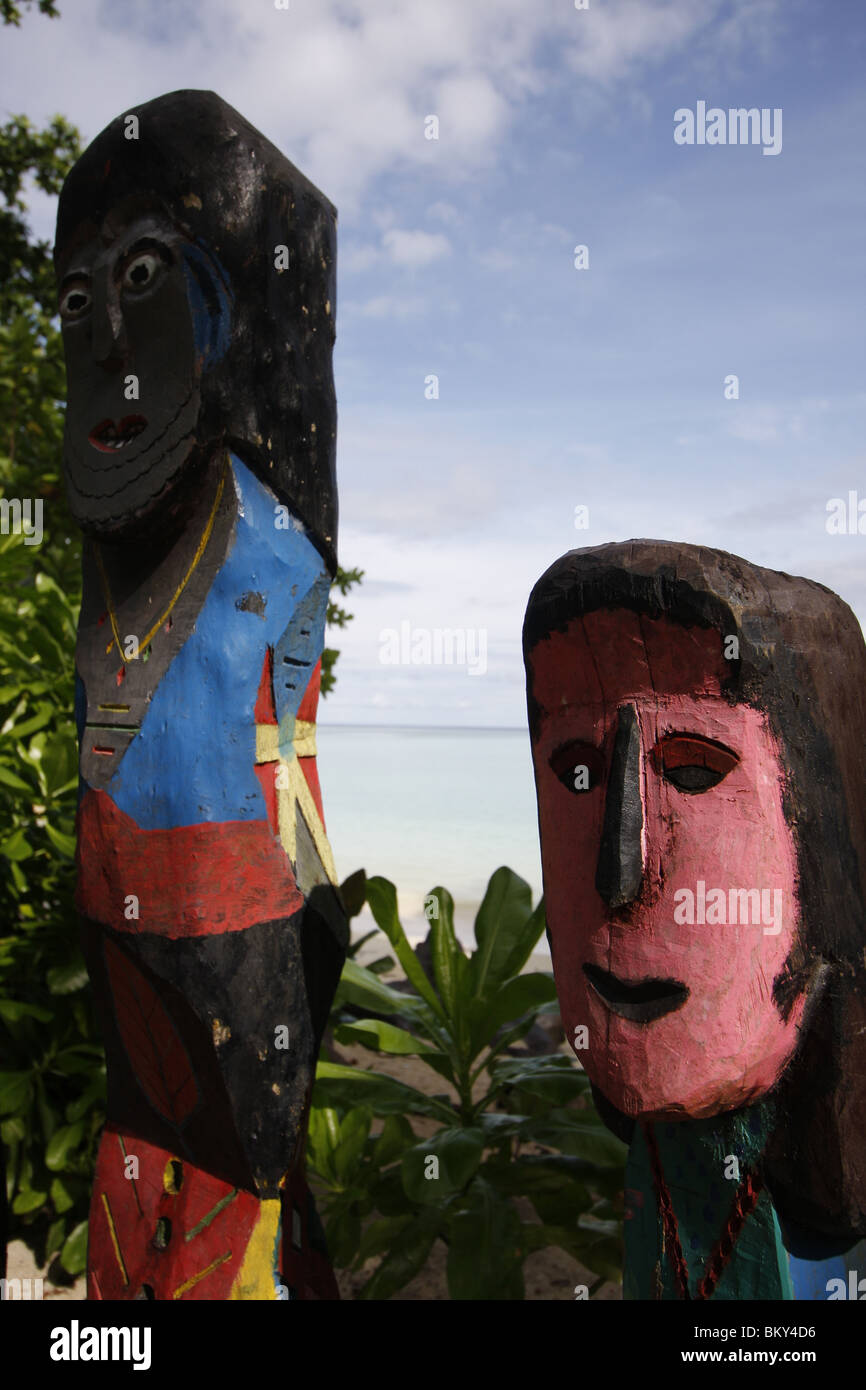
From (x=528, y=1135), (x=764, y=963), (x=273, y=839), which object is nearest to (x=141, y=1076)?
(x=273, y=839)

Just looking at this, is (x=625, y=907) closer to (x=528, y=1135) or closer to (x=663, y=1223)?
(x=663, y=1223)

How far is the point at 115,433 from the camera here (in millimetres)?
2283

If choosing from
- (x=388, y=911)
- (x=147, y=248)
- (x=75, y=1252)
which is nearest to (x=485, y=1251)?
(x=388, y=911)

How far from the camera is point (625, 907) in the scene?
151 centimetres

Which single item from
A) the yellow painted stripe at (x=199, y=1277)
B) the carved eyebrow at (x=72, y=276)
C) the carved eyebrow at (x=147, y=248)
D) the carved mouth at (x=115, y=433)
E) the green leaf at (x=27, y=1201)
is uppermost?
the carved eyebrow at (x=72, y=276)

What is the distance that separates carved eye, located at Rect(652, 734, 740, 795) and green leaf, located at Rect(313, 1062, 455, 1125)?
1.73 metres

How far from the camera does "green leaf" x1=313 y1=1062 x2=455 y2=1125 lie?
9.39 feet

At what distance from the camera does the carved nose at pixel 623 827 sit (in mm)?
1483

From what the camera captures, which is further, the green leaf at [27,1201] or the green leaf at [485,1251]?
the green leaf at [27,1201]

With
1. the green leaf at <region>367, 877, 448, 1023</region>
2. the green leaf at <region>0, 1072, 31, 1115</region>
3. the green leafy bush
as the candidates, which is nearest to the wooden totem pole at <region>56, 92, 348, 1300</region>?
the green leafy bush

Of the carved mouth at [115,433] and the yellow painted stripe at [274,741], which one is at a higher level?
the carved mouth at [115,433]

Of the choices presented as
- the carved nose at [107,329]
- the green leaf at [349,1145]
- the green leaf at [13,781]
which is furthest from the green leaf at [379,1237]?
the carved nose at [107,329]

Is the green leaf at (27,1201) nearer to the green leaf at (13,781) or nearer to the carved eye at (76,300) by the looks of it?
the green leaf at (13,781)

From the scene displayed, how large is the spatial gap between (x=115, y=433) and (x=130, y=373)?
0.43ft
